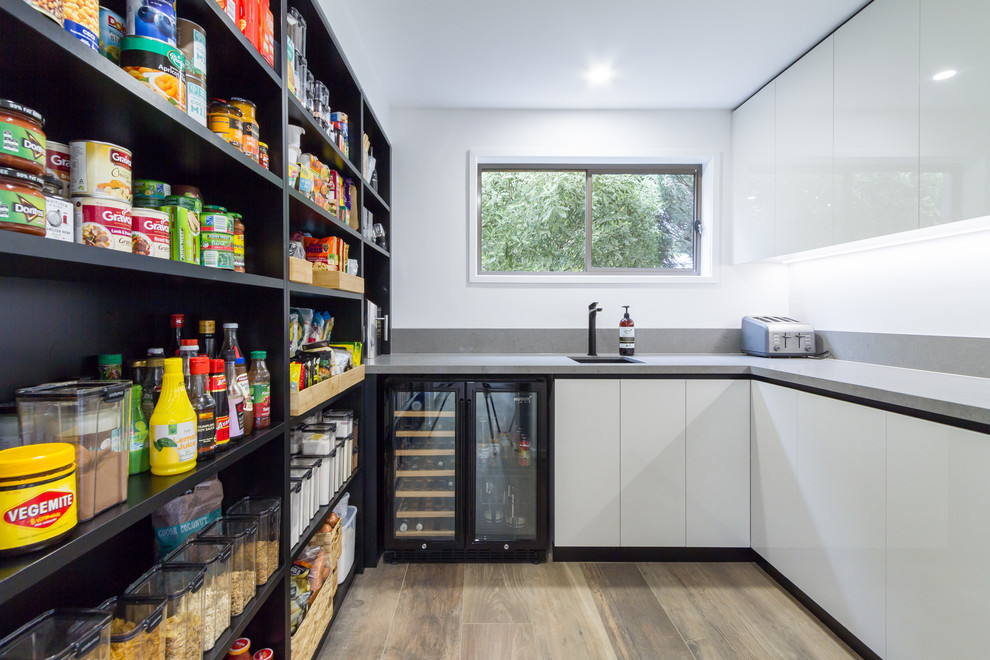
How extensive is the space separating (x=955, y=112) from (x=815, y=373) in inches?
39.1

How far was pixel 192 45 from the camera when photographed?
0.93 m


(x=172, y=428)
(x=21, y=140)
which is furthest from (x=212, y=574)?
(x=21, y=140)

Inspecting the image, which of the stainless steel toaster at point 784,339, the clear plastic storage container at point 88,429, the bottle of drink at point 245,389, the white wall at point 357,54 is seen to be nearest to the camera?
the clear plastic storage container at point 88,429

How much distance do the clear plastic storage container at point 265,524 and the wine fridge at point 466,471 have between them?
94cm

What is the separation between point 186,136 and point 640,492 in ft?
7.20

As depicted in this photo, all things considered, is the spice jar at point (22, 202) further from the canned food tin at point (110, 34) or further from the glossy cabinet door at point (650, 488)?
the glossy cabinet door at point (650, 488)

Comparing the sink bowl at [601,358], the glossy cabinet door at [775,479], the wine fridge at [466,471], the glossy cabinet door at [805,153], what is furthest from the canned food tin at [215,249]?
the glossy cabinet door at [805,153]

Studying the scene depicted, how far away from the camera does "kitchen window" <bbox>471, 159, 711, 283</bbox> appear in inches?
116

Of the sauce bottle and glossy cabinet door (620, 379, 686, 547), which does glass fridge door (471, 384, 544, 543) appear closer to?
glossy cabinet door (620, 379, 686, 547)

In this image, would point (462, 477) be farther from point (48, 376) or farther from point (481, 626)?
point (48, 376)

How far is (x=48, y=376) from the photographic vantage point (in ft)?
2.88

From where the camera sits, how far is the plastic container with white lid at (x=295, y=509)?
1.37 meters

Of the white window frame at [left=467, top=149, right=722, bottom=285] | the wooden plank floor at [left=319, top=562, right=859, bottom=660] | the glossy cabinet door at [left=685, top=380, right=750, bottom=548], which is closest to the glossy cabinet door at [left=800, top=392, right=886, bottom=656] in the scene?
the wooden plank floor at [left=319, top=562, right=859, bottom=660]

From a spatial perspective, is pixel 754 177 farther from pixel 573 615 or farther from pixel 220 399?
pixel 220 399
